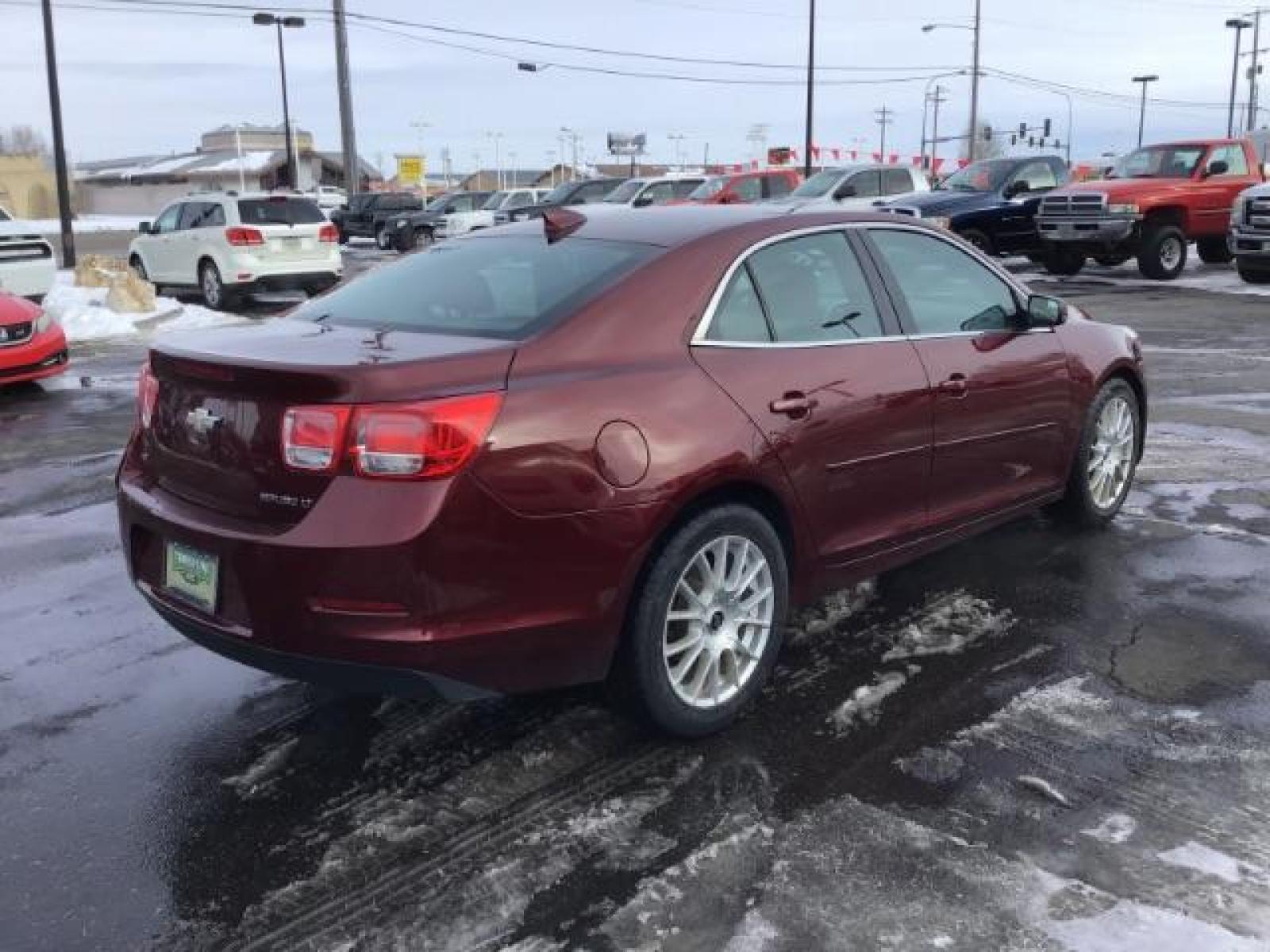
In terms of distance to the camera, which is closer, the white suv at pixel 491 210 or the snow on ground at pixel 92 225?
the white suv at pixel 491 210

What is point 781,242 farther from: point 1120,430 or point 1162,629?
point 1120,430

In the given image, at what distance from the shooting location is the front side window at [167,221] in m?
18.7

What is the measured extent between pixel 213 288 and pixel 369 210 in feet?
58.8

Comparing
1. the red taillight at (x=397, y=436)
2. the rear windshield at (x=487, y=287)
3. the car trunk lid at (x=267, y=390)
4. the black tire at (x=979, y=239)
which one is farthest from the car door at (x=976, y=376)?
the black tire at (x=979, y=239)

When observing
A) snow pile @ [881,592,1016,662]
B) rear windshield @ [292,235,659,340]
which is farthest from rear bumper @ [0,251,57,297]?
snow pile @ [881,592,1016,662]

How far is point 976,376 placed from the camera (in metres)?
4.61

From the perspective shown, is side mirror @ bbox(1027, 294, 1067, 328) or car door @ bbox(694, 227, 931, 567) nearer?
car door @ bbox(694, 227, 931, 567)

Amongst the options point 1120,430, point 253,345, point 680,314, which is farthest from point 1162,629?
point 253,345

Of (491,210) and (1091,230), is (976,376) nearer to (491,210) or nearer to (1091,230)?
(1091,230)

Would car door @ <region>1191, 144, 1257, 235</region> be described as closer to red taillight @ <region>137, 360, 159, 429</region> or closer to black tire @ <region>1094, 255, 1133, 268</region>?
black tire @ <region>1094, 255, 1133, 268</region>

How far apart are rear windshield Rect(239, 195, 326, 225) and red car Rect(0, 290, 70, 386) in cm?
746

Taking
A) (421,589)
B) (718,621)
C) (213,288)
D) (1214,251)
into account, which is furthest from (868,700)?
(1214,251)

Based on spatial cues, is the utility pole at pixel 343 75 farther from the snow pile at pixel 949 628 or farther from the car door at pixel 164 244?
the snow pile at pixel 949 628

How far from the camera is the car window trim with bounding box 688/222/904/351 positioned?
3730mm
